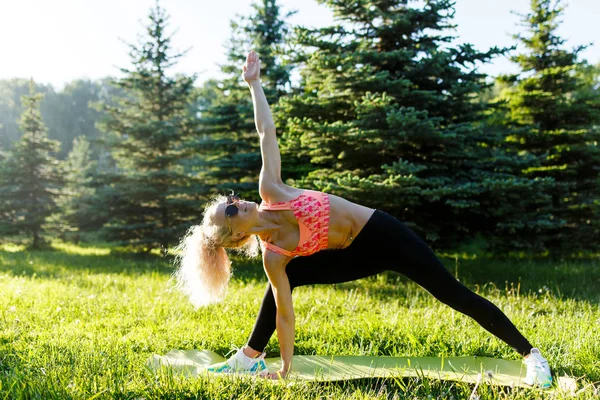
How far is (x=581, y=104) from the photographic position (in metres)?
9.44

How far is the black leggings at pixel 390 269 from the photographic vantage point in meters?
3.10

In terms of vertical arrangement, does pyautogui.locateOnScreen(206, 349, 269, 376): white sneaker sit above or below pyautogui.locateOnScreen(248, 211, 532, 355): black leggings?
below

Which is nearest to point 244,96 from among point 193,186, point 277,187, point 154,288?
point 193,186

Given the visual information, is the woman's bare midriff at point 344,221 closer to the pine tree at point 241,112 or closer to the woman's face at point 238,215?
the woman's face at point 238,215

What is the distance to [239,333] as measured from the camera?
4129 mm

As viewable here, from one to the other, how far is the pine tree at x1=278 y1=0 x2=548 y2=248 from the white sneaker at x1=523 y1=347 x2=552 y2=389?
4.01 meters

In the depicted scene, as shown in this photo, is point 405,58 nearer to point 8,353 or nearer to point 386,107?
point 386,107

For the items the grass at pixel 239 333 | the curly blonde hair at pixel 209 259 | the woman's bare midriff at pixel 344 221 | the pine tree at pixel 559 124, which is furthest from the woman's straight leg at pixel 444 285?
the pine tree at pixel 559 124

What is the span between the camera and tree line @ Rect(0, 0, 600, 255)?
729 cm

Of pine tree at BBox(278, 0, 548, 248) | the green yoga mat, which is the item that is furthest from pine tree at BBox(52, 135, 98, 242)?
the green yoga mat

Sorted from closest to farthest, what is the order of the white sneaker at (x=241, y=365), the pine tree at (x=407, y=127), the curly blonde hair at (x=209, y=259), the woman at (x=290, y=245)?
the woman at (x=290, y=245) → the curly blonde hair at (x=209, y=259) → the white sneaker at (x=241, y=365) → the pine tree at (x=407, y=127)

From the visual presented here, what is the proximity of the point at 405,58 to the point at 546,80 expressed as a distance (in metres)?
4.06

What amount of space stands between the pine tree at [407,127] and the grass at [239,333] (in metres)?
1.29

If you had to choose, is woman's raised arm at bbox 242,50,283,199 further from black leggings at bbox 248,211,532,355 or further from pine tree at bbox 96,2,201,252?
pine tree at bbox 96,2,201,252
